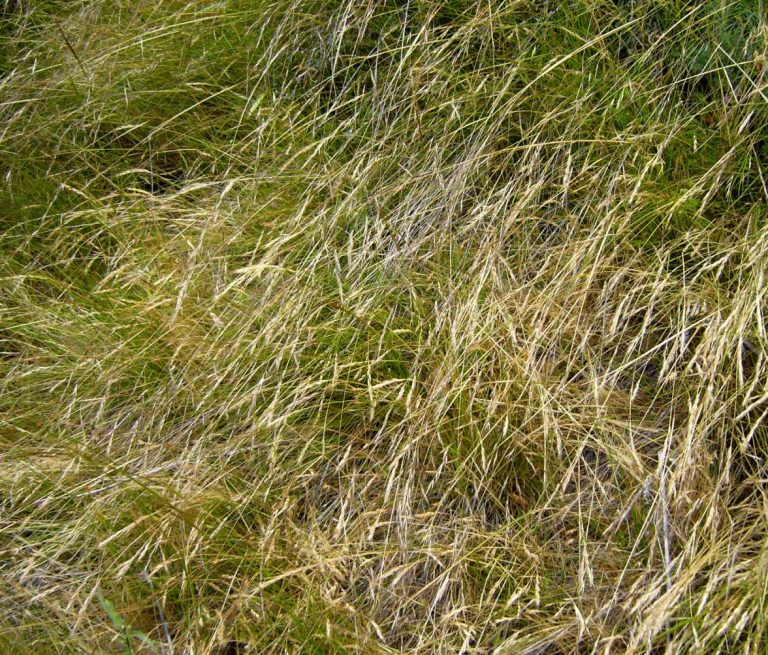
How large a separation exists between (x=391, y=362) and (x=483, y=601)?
0.58 m

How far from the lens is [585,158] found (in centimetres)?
233

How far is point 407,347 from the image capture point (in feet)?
7.07

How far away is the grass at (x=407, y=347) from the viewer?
5.89ft

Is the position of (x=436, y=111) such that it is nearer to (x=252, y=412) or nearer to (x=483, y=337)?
(x=483, y=337)

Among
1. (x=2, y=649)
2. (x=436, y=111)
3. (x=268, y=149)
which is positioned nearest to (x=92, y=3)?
(x=268, y=149)

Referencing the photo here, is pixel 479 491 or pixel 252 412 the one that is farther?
pixel 252 412

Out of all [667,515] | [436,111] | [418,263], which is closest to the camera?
[667,515]

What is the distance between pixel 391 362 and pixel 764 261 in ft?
2.65

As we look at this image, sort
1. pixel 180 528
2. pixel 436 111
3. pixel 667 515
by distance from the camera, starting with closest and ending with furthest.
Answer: pixel 667 515, pixel 180 528, pixel 436 111

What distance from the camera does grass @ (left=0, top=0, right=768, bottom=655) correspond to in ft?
5.89

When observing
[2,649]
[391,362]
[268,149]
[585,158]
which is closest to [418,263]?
[391,362]

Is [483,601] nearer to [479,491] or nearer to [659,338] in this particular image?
[479,491]

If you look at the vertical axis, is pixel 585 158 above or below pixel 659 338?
above

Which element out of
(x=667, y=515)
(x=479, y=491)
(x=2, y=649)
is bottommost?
(x=2, y=649)
